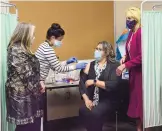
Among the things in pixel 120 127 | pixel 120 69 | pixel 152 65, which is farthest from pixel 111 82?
pixel 120 127

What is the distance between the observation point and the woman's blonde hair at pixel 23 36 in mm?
2459

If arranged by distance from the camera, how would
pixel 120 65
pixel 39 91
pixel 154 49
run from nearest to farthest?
pixel 39 91 < pixel 154 49 < pixel 120 65

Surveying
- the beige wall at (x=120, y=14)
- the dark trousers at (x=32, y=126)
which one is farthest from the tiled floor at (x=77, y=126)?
the beige wall at (x=120, y=14)

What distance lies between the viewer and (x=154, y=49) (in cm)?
277

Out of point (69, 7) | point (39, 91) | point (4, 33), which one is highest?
point (69, 7)

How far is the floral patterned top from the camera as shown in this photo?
7.93 feet

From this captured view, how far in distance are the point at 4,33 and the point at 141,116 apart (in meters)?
1.63

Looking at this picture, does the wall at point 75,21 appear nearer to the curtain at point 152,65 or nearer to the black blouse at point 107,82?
the black blouse at point 107,82

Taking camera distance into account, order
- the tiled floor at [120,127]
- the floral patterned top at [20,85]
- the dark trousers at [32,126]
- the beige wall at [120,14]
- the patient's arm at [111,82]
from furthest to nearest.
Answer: the beige wall at [120,14] < the tiled floor at [120,127] < the patient's arm at [111,82] < the dark trousers at [32,126] < the floral patterned top at [20,85]

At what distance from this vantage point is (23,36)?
2.47 meters

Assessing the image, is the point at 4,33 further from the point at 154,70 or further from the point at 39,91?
the point at 154,70

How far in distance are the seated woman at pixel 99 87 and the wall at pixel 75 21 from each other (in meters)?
1.13

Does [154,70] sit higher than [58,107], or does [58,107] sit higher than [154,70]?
[154,70]

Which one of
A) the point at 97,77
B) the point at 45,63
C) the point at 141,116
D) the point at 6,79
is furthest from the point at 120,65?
the point at 6,79
